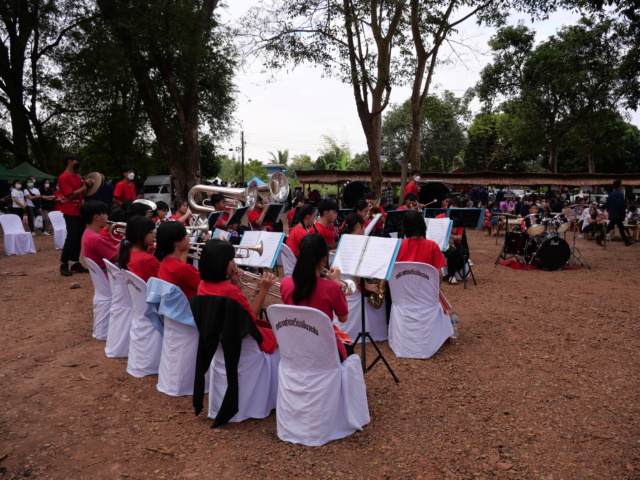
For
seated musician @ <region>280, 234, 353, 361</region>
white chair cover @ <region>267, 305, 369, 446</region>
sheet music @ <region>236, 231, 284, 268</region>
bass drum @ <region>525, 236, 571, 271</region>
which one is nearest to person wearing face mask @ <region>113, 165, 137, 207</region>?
sheet music @ <region>236, 231, 284, 268</region>

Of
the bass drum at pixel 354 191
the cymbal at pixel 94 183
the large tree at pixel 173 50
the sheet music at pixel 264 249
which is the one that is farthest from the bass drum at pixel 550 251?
the large tree at pixel 173 50

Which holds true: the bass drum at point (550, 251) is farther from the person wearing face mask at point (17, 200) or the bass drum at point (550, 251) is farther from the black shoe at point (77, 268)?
the person wearing face mask at point (17, 200)

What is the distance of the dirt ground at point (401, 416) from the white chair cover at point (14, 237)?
22.0 ft

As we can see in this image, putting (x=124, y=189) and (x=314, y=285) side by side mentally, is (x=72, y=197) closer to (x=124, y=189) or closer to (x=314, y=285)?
(x=124, y=189)

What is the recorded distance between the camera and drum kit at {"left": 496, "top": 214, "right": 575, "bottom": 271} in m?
9.59

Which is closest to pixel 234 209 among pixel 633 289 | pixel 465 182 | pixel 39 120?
pixel 633 289

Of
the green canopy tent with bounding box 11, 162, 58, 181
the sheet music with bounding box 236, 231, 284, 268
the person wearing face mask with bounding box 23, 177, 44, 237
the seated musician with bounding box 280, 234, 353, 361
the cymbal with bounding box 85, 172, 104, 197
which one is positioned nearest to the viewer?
the seated musician with bounding box 280, 234, 353, 361

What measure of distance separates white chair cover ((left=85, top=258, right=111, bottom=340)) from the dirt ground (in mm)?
140

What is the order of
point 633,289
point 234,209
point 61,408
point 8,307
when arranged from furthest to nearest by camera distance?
1. point 633,289
2. point 234,209
3. point 8,307
4. point 61,408

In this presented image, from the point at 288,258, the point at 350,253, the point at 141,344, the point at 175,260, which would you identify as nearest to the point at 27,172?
the point at 288,258

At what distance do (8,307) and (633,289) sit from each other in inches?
381

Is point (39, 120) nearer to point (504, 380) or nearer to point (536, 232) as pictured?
point (536, 232)

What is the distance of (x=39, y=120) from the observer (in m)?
21.6

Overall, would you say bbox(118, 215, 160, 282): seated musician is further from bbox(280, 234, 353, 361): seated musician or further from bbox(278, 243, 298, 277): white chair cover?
bbox(278, 243, 298, 277): white chair cover
